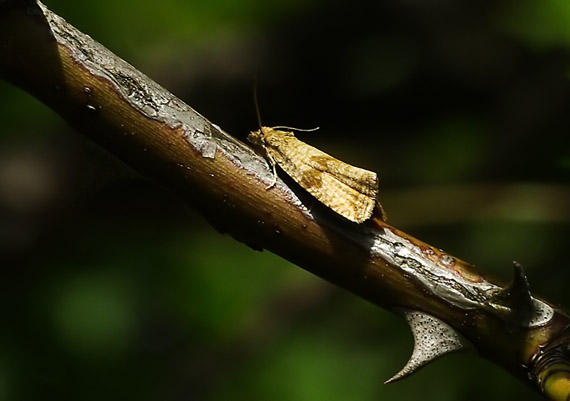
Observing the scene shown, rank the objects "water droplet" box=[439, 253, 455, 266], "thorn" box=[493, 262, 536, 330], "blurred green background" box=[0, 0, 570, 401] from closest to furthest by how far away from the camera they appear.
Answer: "thorn" box=[493, 262, 536, 330] → "water droplet" box=[439, 253, 455, 266] → "blurred green background" box=[0, 0, 570, 401]

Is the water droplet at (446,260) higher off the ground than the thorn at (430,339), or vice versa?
the water droplet at (446,260)

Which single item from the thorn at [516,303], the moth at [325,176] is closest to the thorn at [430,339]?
the thorn at [516,303]

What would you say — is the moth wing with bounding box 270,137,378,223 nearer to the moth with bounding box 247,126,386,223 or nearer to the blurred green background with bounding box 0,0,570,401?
the moth with bounding box 247,126,386,223

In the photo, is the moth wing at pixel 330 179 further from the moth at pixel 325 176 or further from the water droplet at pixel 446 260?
the water droplet at pixel 446 260

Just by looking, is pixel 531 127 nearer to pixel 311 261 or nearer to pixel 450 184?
pixel 450 184

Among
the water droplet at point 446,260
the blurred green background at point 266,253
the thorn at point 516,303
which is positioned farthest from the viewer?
the blurred green background at point 266,253

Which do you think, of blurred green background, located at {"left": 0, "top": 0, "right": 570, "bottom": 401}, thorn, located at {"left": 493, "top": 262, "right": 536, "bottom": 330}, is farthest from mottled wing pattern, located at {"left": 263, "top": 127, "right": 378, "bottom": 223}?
blurred green background, located at {"left": 0, "top": 0, "right": 570, "bottom": 401}
